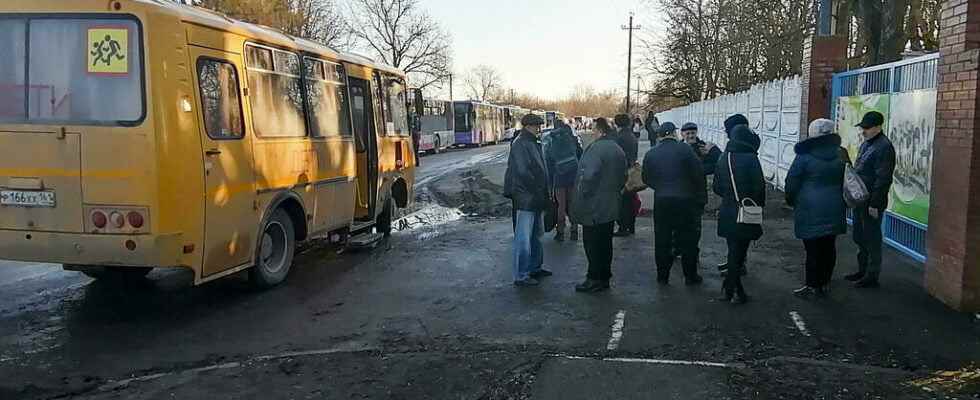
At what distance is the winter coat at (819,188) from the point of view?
6.76m

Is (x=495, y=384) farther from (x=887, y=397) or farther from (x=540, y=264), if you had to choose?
(x=540, y=264)

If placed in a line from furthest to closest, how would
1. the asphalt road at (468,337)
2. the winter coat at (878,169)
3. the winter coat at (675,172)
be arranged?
the winter coat at (675,172), the winter coat at (878,169), the asphalt road at (468,337)

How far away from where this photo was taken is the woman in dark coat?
6.83m

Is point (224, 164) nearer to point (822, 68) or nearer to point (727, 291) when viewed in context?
point (727, 291)

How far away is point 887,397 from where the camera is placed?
4527 mm

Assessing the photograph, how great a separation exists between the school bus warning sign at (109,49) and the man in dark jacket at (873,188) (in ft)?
21.1

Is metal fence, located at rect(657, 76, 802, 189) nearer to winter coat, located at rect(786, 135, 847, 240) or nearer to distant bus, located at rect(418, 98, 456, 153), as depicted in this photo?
winter coat, located at rect(786, 135, 847, 240)

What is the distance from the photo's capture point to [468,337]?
5969 mm

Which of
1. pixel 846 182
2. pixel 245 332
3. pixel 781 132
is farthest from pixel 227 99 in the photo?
pixel 781 132

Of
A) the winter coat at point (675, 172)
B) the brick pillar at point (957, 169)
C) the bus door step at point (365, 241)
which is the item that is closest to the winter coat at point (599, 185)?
the winter coat at point (675, 172)

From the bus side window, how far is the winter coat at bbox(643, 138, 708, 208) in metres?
3.92

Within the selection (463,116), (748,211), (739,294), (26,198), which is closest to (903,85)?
(748,211)

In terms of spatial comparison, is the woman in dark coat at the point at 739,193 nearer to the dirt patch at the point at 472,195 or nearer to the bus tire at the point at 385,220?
the bus tire at the point at 385,220

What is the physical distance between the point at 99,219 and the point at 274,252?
7.07ft
